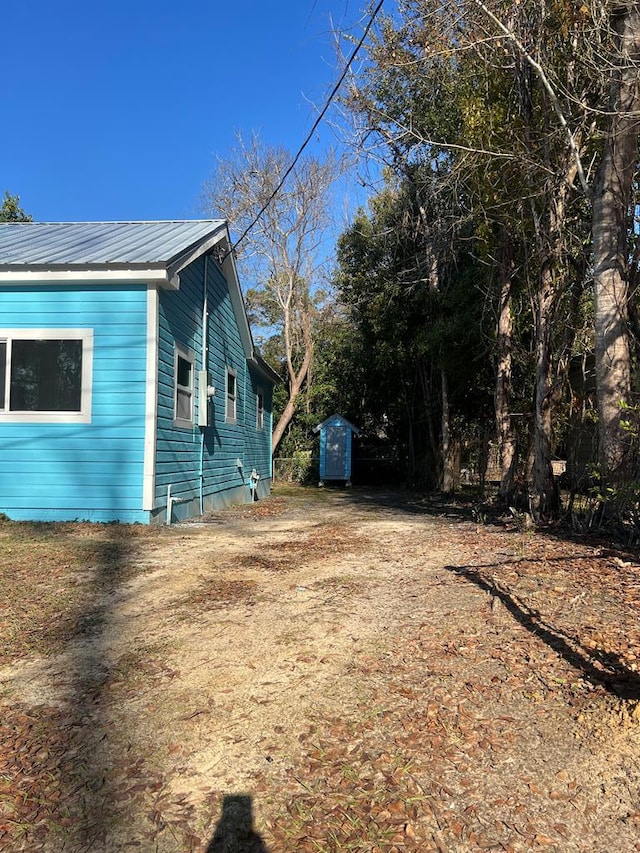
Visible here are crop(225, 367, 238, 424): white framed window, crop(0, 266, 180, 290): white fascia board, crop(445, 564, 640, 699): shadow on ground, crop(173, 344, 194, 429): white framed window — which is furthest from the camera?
Answer: crop(225, 367, 238, 424): white framed window

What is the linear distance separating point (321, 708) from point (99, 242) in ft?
27.9

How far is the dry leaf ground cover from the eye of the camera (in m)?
1.99

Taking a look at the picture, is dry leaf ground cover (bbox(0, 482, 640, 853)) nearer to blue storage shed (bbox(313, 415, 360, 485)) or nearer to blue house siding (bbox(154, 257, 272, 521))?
blue house siding (bbox(154, 257, 272, 521))

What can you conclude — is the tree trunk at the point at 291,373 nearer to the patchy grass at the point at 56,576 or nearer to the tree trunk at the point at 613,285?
the patchy grass at the point at 56,576

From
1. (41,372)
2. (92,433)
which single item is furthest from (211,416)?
(41,372)

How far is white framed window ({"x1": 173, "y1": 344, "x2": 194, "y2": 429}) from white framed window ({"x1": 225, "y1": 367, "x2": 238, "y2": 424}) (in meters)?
2.50

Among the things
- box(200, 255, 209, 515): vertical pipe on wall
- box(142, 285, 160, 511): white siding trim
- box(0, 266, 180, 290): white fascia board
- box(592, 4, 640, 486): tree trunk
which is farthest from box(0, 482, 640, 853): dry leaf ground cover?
box(200, 255, 209, 515): vertical pipe on wall

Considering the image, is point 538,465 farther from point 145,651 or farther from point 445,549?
point 145,651

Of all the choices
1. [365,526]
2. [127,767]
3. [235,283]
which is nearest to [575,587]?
[127,767]

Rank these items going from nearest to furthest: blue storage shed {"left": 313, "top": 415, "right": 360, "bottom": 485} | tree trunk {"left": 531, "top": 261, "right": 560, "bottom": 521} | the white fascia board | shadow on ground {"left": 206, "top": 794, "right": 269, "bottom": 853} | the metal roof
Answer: shadow on ground {"left": 206, "top": 794, "right": 269, "bottom": 853} → the white fascia board → the metal roof → tree trunk {"left": 531, "top": 261, "right": 560, "bottom": 521} → blue storage shed {"left": 313, "top": 415, "right": 360, "bottom": 485}

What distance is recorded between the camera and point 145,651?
342 cm

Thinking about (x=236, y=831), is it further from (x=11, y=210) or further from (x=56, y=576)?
(x=11, y=210)

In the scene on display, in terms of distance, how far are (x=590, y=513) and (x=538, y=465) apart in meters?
1.11

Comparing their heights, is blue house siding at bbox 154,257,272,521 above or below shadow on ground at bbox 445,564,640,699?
above
